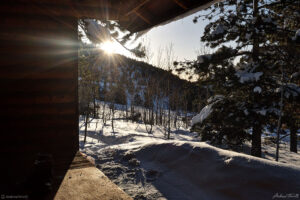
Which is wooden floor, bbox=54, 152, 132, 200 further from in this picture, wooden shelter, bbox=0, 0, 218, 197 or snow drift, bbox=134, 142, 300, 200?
snow drift, bbox=134, 142, 300, 200

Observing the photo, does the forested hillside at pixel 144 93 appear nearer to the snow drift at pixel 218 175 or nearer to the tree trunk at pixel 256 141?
the tree trunk at pixel 256 141

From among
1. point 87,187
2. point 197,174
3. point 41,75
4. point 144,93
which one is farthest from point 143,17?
point 144,93

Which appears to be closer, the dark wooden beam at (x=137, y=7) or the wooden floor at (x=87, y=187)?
the wooden floor at (x=87, y=187)

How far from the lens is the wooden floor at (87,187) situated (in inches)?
55.4

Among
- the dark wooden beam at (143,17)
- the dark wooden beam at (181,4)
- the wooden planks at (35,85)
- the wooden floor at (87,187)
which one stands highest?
the dark wooden beam at (143,17)

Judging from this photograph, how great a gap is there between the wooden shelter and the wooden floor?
18.8 inches

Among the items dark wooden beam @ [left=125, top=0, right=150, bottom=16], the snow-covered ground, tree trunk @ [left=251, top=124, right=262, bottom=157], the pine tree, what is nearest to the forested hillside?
the pine tree

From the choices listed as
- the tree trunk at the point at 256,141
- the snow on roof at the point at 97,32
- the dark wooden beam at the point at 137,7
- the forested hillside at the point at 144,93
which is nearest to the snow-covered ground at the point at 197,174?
the tree trunk at the point at 256,141

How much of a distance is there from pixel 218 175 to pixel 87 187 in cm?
297

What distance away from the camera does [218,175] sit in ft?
11.8

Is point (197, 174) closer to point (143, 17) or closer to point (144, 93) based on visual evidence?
point (143, 17)

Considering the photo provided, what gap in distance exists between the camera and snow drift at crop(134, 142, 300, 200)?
2.98 meters

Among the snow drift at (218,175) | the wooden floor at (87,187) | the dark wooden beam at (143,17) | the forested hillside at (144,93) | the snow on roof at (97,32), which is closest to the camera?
the wooden floor at (87,187)

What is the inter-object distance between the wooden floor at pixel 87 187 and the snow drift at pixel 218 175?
2.30 meters
